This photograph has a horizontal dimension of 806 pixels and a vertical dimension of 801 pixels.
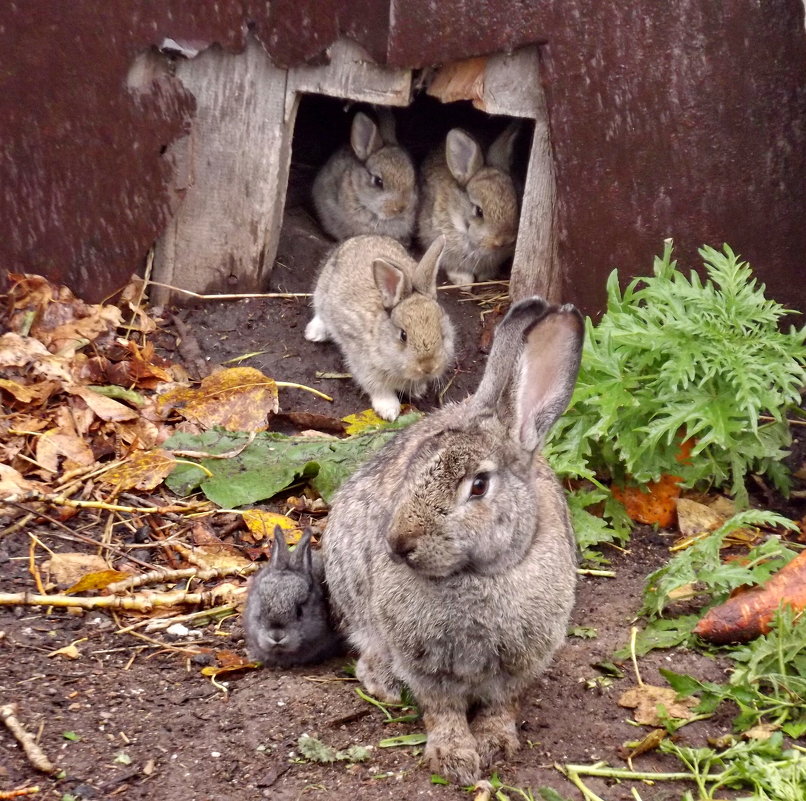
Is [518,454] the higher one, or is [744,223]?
[744,223]

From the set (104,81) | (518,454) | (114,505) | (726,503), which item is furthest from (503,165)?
(518,454)

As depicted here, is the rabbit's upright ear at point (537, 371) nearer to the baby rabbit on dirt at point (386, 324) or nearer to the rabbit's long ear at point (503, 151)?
the baby rabbit on dirt at point (386, 324)

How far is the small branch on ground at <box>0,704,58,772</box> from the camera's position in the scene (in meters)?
3.68

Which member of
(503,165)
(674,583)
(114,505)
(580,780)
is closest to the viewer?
(580,780)

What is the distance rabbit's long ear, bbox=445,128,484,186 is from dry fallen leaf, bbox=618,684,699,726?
4957 mm

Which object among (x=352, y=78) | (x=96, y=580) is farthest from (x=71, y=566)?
(x=352, y=78)

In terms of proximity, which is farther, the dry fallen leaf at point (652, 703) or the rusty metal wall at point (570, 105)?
the rusty metal wall at point (570, 105)

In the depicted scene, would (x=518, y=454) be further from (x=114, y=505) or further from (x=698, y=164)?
(x=698, y=164)

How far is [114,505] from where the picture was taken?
547cm

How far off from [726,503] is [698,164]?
6.34 ft

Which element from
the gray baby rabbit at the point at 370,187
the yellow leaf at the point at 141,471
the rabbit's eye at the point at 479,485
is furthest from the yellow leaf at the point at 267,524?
the gray baby rabbit at the point at 370,187

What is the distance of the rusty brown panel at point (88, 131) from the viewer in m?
6.30

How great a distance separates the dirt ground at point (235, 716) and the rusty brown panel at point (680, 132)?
2.07 m

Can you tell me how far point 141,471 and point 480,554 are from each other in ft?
8.48
